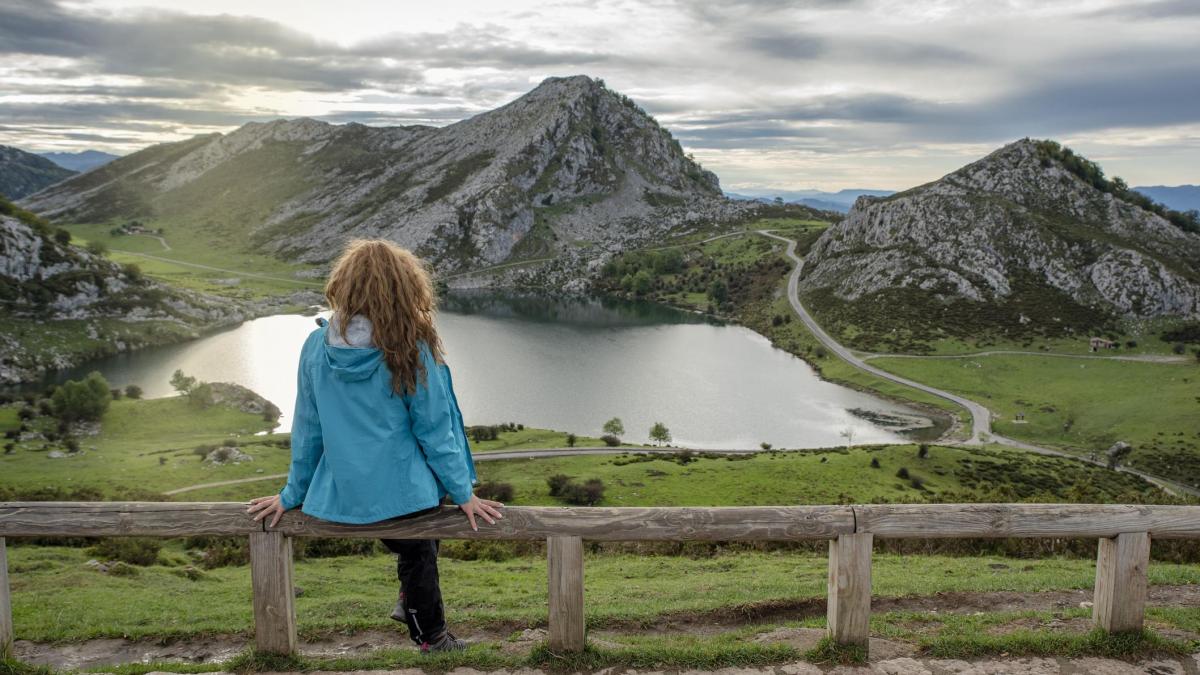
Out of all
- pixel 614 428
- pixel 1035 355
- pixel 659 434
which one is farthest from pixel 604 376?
pixel 1035 355

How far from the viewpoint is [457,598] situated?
1429 cm

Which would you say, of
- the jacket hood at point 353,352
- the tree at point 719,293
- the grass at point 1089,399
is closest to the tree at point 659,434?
the grass at point 1089,399

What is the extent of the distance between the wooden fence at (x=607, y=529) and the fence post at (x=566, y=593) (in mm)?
11

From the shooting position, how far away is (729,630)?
10859mm

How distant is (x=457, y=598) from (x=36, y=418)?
88641 mm

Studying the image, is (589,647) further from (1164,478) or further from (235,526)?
(1164,478)

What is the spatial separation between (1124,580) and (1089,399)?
116m

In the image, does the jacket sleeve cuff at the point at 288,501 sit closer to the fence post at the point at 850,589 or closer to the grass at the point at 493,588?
the grass at the point at 493,588

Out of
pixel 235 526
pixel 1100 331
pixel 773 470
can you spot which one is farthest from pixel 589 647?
pixel 1100 331

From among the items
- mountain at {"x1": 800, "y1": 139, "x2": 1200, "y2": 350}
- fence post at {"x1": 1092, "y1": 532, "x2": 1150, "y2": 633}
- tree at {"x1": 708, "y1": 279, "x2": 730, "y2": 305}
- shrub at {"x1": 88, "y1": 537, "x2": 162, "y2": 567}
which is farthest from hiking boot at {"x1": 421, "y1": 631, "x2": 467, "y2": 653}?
tree at {"x1": 708, "y1": 279, "x2": 730, "y2": 305}

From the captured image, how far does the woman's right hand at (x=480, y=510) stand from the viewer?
7207mm

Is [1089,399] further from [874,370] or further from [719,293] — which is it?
[719,293]

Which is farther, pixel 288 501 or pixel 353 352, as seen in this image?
pixel 288 501

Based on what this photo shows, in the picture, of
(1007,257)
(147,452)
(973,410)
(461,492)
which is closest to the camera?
(461,492)
